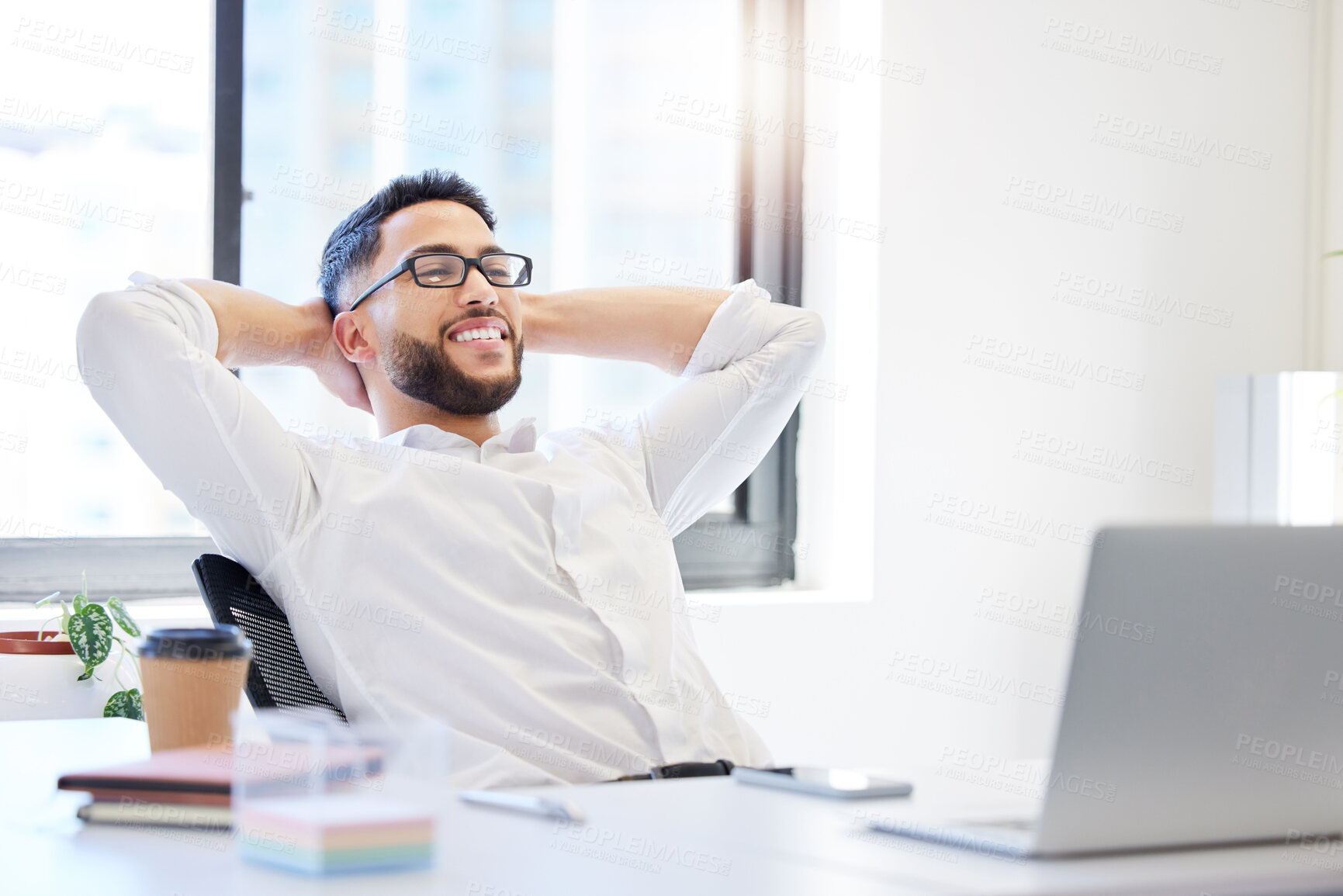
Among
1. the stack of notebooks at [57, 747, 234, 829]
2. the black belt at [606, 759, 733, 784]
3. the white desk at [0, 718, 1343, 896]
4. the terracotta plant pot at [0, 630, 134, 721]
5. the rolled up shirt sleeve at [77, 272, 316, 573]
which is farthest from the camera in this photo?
the terracotta plant pot at [0, 630, 134, 721]

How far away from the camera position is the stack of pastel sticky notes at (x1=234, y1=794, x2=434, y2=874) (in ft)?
2.33

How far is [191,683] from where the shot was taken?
952 mm

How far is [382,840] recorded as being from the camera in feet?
2.38

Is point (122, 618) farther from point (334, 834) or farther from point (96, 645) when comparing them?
point (334, 834)

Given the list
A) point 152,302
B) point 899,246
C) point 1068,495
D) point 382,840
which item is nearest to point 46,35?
point 152,302

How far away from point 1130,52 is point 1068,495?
114cm

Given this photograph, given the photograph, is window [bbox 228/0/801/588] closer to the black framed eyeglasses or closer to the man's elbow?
the black framed eyeglasses

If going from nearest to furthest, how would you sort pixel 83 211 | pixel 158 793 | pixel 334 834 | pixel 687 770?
pixel 334 834 < pixel 158 793 < pixel 687 770 < pixel 83 211

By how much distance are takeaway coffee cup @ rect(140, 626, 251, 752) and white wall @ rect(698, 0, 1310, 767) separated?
185cm

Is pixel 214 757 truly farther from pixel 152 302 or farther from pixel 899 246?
pixel 899 246

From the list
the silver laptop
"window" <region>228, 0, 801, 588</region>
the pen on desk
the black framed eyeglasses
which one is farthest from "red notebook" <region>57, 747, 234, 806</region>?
"window" <region>228, 0, 801, 588</region>

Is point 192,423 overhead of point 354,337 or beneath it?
beneath

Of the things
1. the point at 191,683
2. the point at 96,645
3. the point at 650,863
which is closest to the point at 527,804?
the point at 650,863

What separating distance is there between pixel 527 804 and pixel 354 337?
1187 millimetres
